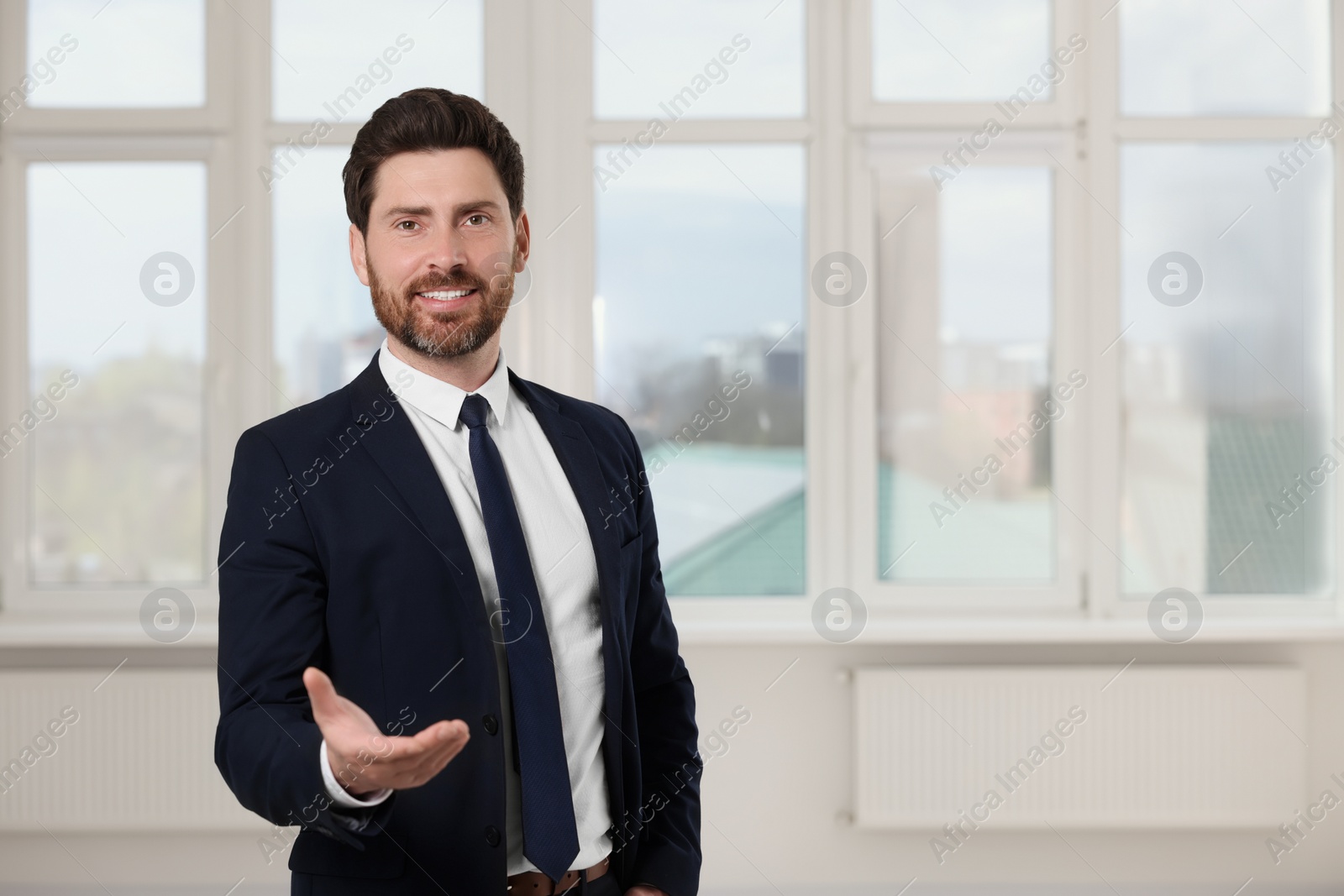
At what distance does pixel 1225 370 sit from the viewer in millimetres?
3047

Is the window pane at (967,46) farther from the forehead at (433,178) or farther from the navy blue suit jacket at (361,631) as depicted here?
the navy blue suit jacket at (361,631)

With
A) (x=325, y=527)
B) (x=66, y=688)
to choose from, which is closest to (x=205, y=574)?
(x=66, y=688)

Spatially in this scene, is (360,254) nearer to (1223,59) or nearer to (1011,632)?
(1011,632)

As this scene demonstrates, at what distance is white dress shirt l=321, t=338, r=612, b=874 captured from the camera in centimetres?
111

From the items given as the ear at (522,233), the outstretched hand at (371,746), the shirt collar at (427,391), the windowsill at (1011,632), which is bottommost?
the windowsill at (1011,632)

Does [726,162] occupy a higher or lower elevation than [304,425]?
higher

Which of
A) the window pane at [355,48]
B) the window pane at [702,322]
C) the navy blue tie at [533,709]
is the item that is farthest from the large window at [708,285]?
the navy blue tie at [533,709]

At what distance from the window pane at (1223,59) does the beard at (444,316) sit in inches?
103

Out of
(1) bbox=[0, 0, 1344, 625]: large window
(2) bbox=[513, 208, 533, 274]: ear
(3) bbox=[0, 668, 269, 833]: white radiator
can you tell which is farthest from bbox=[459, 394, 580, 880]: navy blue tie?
(3) bbox=[0, 668, 269, 833]: white radiator

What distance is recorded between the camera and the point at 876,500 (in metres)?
3.05

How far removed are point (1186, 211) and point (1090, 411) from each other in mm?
690

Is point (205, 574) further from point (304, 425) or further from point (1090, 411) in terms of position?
point (1090, 411)

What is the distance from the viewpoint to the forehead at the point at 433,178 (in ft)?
3.82

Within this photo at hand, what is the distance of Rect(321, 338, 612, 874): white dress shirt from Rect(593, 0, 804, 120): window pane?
6.62 ft
